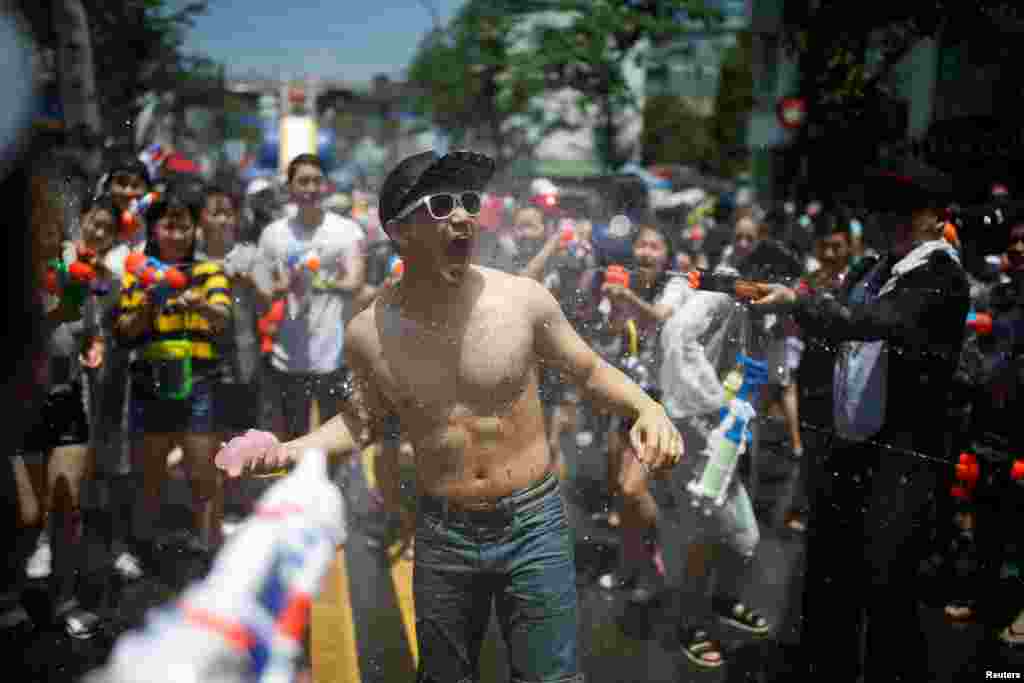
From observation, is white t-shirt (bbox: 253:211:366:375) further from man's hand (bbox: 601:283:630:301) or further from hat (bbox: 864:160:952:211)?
hat (bbox: 864:160:952:211)

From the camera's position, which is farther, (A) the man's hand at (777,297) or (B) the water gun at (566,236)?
(B) the water gun at (566,236)

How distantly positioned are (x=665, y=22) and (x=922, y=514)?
741 cm

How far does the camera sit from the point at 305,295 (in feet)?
16.7

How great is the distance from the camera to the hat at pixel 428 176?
2.44 metres

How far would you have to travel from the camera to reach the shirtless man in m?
2.46

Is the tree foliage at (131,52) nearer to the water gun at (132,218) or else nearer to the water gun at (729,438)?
the water gun at (132,218)

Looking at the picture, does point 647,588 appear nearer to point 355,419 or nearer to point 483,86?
point 355,419

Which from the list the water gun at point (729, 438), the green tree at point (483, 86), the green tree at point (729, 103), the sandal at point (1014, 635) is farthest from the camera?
the green tree at point (729, 103)

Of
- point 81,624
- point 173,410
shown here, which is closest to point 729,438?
point 173,410

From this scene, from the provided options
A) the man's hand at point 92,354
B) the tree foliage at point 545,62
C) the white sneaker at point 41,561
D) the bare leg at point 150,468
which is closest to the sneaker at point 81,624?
the white sneaker at point 41,561

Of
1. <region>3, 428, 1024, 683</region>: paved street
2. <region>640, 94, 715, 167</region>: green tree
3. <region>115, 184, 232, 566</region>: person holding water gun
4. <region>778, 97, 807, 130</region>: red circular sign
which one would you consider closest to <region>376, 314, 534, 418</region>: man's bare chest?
<region>3, 428, 1024, 683</region>: paved street

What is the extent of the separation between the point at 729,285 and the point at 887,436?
2.61ft

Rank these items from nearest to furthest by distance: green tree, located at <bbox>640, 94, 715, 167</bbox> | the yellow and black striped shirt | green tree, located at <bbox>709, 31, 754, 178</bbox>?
1. the yellow and black striped shirt
2. green tree, located at <bbox>640, 94, 715, 167</bbox>
3. green tree, located at <bbox>709, 31, 754, 178</bbox>

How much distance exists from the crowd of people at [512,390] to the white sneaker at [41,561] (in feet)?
0.05
